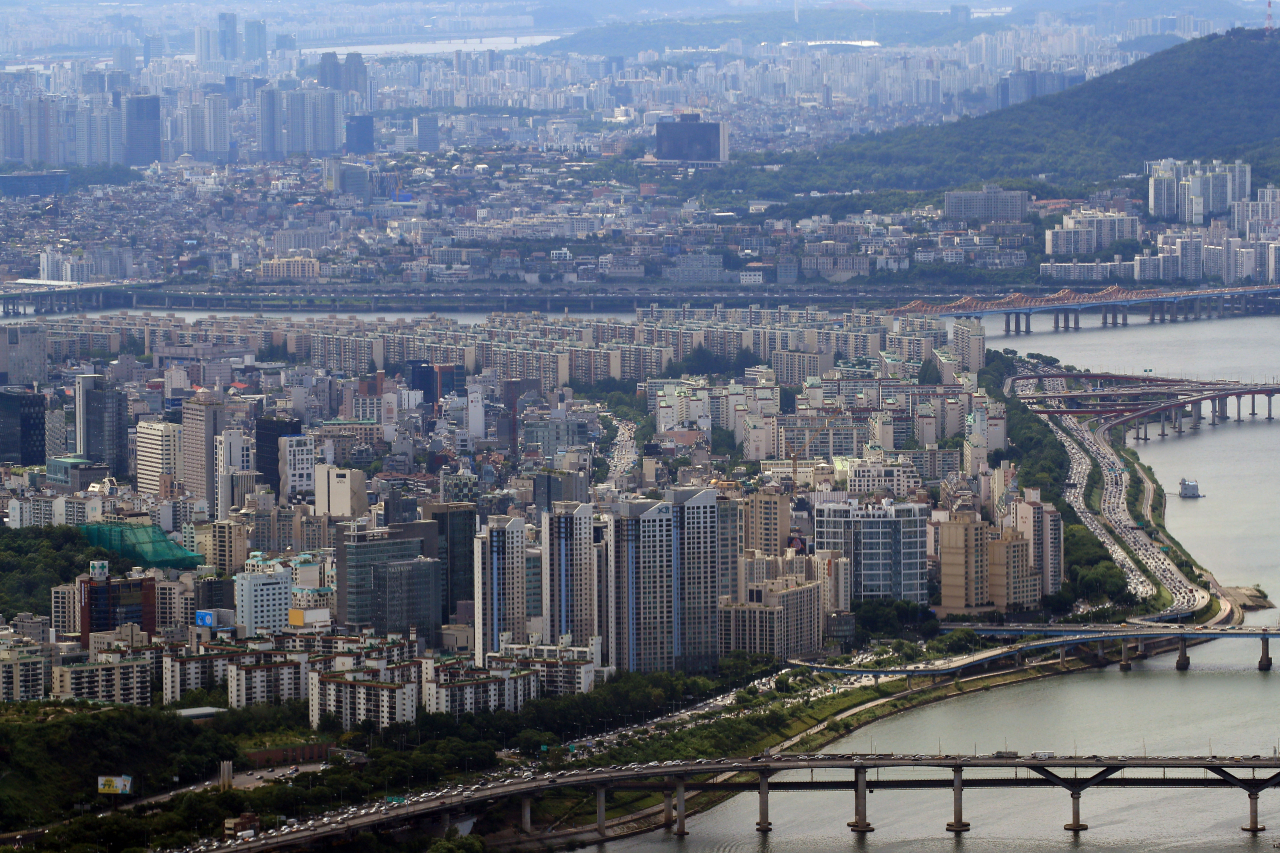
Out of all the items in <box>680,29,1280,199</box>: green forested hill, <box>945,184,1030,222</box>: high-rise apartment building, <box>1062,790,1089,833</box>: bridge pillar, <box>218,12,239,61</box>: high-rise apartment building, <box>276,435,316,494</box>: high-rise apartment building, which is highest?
<box>218,12,239,61</box>: high-rise apartment building

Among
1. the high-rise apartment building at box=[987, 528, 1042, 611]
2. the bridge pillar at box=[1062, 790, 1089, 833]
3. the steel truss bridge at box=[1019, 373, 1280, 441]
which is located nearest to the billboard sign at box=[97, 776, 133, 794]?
the bridge pillar at box=[1062, 790, 1089, 833]

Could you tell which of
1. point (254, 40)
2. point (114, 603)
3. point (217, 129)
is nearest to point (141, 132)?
point (217, 129)

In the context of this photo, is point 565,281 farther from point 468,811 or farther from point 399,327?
point 468,811

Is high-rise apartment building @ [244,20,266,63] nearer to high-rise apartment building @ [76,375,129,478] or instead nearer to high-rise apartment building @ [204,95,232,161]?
high-rise apartment building @ [204,95,232,161]

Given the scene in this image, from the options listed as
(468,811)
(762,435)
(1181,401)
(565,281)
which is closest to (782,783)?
(468,811)

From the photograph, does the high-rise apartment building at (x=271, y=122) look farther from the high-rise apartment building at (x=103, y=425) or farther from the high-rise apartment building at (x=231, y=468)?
the high-rise apartment building at (x=231, y=468)

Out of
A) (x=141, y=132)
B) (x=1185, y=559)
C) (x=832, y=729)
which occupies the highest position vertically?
(x=141, y=132)

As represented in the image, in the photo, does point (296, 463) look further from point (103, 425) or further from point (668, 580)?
point (668, 580)
